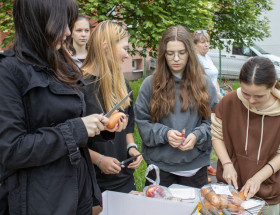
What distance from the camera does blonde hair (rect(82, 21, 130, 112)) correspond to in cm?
204

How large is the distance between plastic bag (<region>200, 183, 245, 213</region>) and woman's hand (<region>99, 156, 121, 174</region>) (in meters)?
0.58

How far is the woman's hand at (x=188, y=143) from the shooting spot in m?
2.03

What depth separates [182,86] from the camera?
2.23 metres

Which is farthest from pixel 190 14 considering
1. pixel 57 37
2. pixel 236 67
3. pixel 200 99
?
pixel 236 67

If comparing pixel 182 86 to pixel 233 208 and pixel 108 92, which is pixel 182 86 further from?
pixel 233 208

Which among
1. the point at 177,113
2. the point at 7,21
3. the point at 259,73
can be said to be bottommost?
the point at 177,113

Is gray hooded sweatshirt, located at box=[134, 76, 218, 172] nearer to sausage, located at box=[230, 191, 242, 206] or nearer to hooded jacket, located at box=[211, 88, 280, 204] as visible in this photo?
hooded jacket, located at box=[211, 88, 280, 204]

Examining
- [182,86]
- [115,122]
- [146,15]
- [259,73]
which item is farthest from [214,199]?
[146,15]

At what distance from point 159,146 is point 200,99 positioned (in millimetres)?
462

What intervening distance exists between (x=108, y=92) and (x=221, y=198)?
101 cm

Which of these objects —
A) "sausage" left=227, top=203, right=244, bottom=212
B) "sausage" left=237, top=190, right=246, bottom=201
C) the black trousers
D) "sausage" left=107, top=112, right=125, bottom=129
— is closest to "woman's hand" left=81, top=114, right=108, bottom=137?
"sausage" left=107, top=112, right=125, bottom=129

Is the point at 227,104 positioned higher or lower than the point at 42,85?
lower

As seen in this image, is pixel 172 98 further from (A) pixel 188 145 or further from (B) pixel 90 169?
(B) pixel 90 169

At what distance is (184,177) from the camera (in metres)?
2.19
